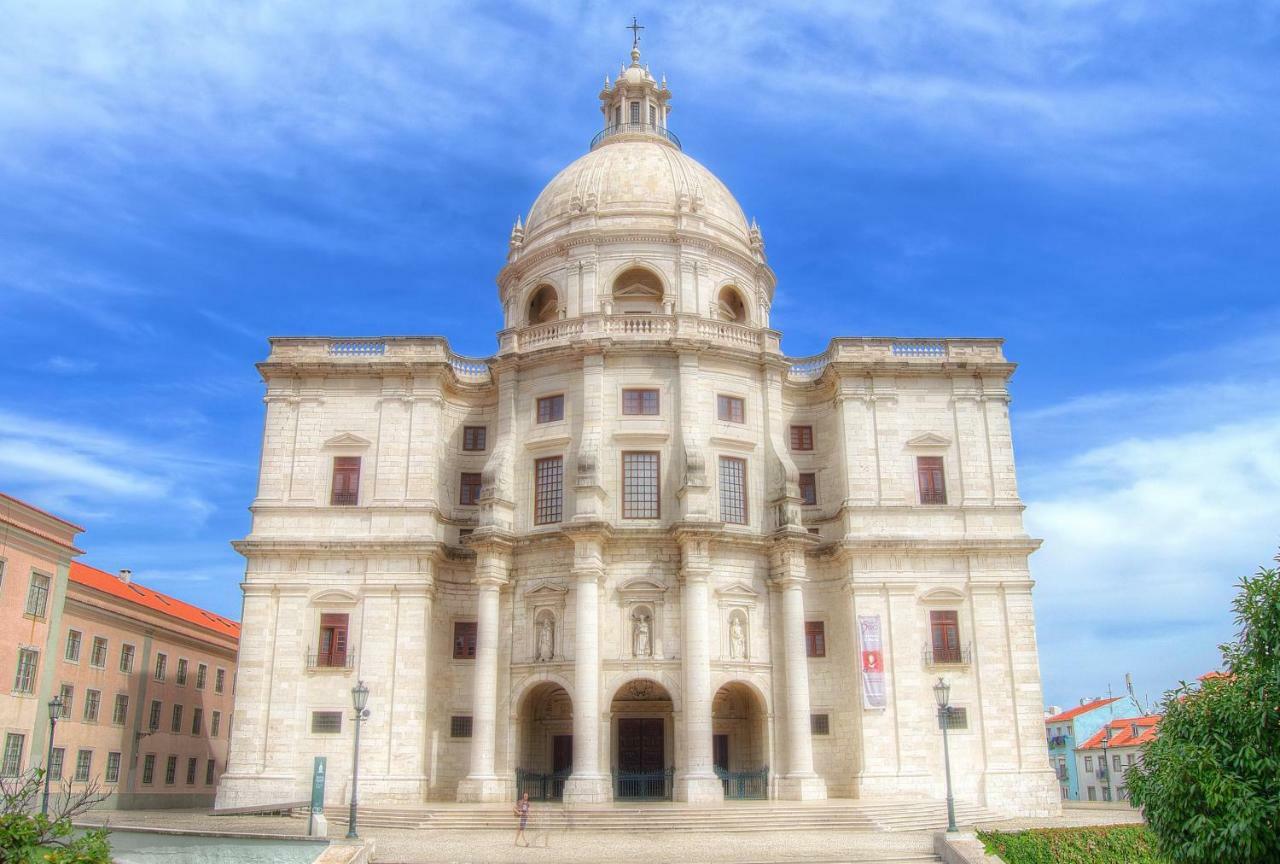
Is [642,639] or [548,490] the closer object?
[642,639]

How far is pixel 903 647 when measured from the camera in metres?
37.0

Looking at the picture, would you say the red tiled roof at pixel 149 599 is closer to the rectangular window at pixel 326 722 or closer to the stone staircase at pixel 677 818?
the rectangular window at pixel 326 722

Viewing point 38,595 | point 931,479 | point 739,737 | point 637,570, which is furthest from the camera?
point 931,479

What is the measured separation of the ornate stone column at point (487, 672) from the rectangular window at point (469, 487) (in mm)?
3944

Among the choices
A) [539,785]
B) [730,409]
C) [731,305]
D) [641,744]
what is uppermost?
[731,305]

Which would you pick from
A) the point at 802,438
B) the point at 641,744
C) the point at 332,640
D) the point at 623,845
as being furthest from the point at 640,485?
the point at 623,845

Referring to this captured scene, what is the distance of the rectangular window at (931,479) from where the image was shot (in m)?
39.1

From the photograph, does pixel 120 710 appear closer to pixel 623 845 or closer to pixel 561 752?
pixel 561 752

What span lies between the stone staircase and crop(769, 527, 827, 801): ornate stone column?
2.94m

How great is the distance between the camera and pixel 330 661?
36.9m

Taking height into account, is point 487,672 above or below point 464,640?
below

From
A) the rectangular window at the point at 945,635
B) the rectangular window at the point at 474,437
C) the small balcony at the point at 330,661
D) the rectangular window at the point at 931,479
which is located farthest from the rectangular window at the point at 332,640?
the rectangular window at the point at 931,479

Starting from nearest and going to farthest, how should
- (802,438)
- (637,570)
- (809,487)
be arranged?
(637,570) → (809,487) → (802,438)

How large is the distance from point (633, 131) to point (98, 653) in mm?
32383
